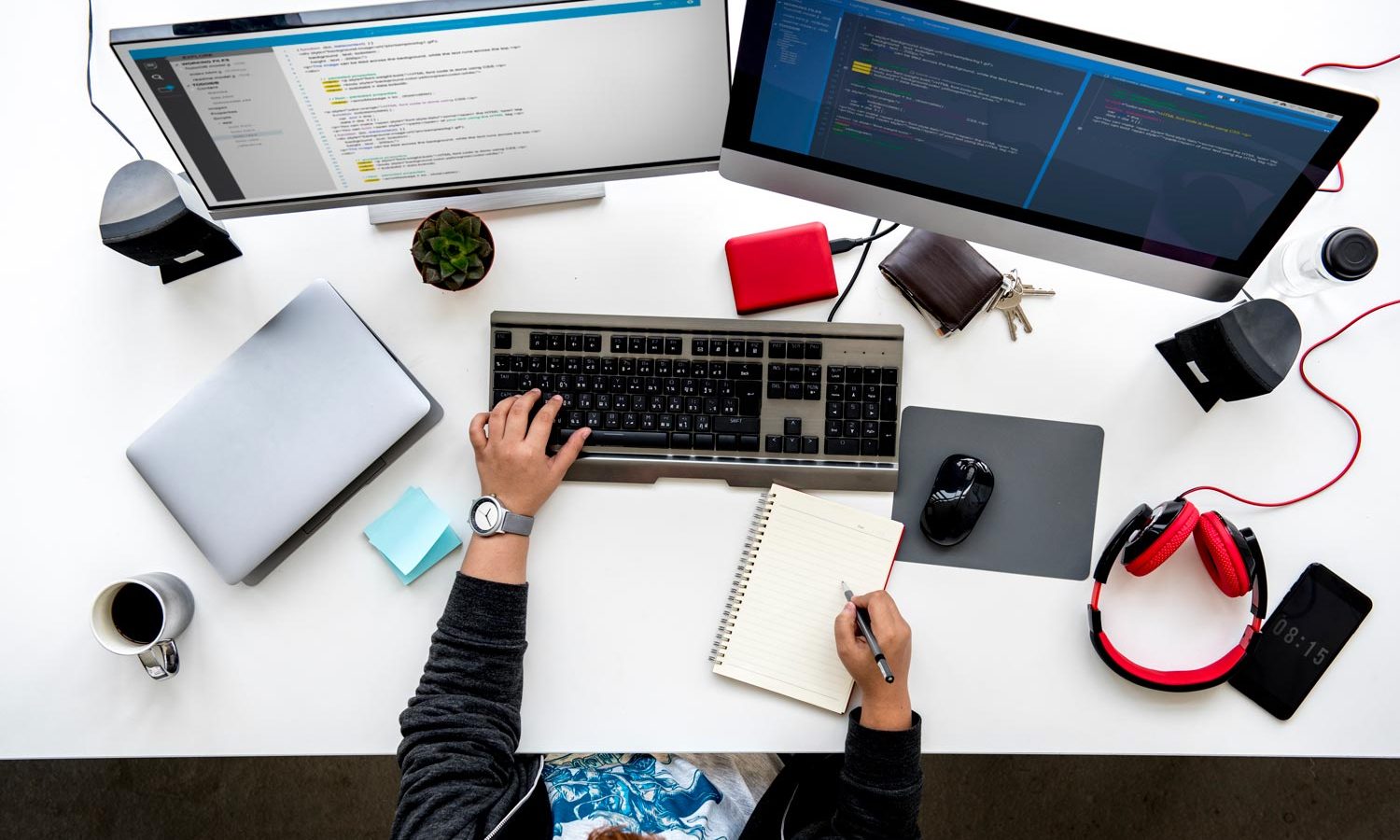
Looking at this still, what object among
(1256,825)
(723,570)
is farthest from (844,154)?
(1256,825)

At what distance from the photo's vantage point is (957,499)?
2.95 feet

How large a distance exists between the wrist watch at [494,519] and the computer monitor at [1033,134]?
1.45 ft

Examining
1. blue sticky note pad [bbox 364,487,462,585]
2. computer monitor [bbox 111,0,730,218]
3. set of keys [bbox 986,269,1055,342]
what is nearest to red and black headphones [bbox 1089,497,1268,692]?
set of keys [bbox 986,269,1055,342]

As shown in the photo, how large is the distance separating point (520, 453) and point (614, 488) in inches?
4.6

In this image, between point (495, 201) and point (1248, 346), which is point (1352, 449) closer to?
point (1248, 346)

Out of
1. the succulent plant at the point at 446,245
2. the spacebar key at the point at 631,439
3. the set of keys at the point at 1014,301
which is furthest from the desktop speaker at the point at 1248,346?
the succulent plant at the point at 446,245

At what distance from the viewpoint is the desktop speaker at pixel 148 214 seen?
0.85 m

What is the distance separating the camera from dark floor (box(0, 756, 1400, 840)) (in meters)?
1.50

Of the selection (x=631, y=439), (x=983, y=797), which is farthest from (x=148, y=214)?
(x=983, y=797)

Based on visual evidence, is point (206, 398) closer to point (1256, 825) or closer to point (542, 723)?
point (542, 723)

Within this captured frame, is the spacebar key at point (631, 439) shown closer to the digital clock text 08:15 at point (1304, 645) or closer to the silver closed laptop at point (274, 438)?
the silver closed laptop at point (274, 438)

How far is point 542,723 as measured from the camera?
0.90 m

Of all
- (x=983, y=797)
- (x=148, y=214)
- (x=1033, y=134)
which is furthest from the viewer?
(x=983, y=797)

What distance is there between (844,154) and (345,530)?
69 cm
